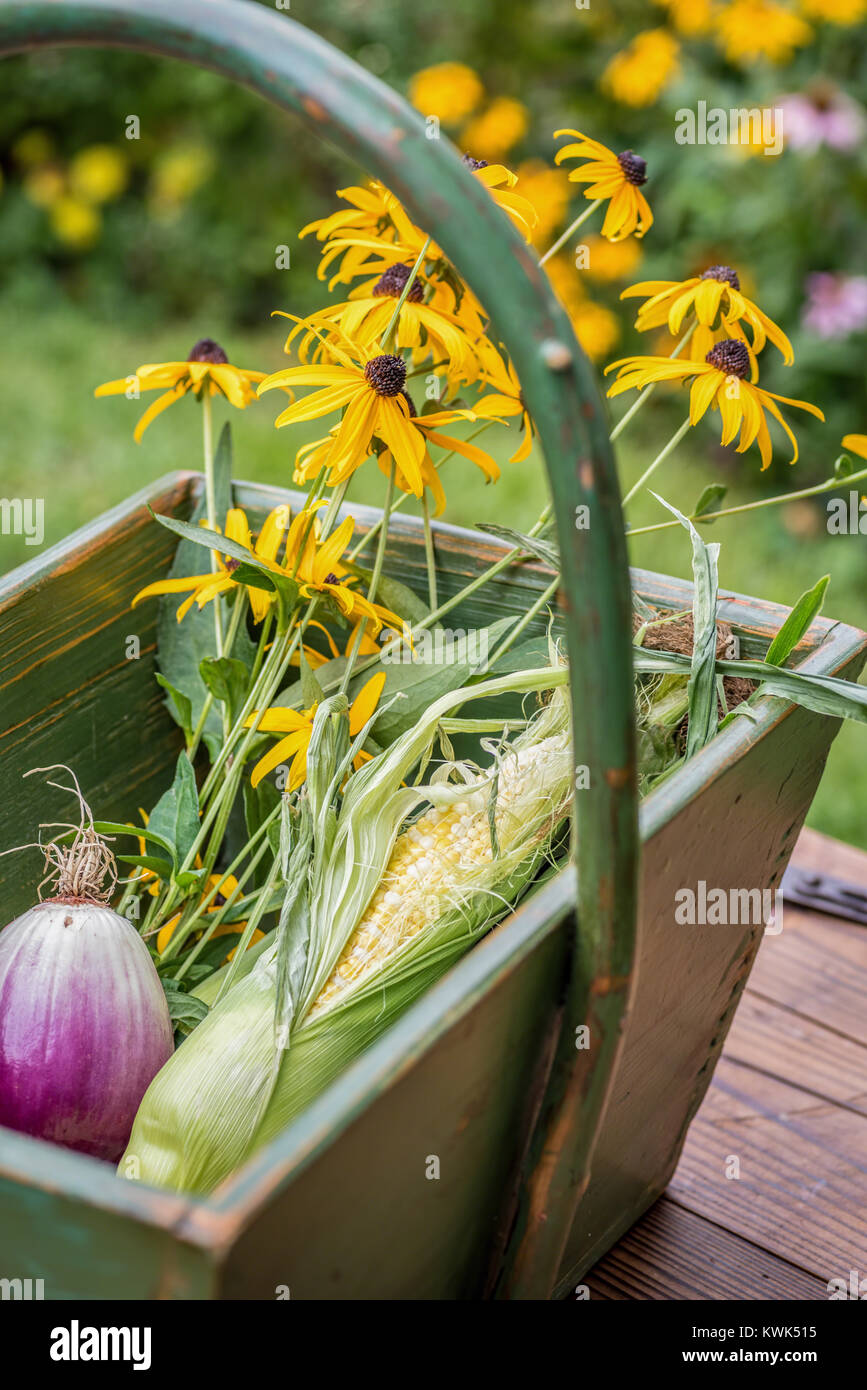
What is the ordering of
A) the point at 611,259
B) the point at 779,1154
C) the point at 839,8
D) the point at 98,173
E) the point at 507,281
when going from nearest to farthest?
the point at 507,281, the point at 779,1154, the point at 839,8, the point at 611,259, the point at 98,173

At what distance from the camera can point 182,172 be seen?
2.47m

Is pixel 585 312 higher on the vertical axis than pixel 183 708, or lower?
higher

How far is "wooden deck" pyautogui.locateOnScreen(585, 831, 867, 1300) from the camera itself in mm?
664

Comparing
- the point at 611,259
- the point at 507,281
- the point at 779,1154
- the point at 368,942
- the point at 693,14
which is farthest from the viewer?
the point at 611,259

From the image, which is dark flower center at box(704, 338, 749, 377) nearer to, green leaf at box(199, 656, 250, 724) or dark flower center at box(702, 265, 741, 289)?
dark flower center at box(702, 265, 741, 289)

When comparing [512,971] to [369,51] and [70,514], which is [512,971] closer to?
[70,514]

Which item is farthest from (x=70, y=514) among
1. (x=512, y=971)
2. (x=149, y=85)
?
(x=512, y=971)

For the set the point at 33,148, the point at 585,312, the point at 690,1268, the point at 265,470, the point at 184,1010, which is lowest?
the point at 690,1268

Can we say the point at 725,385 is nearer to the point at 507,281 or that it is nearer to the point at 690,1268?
the point at 507,281

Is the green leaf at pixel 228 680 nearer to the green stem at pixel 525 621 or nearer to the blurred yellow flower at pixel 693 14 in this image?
the green stem at pixel 525 621

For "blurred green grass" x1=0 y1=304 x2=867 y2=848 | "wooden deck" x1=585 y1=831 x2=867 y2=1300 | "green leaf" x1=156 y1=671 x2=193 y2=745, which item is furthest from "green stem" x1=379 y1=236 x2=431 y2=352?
"blurred green grass" x1=0 y1=304 x2=867 y2=848

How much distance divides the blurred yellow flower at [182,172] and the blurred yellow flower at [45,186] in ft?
0.64

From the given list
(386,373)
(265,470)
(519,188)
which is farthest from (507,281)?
(519,188)

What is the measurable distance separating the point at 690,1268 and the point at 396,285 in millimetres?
511
